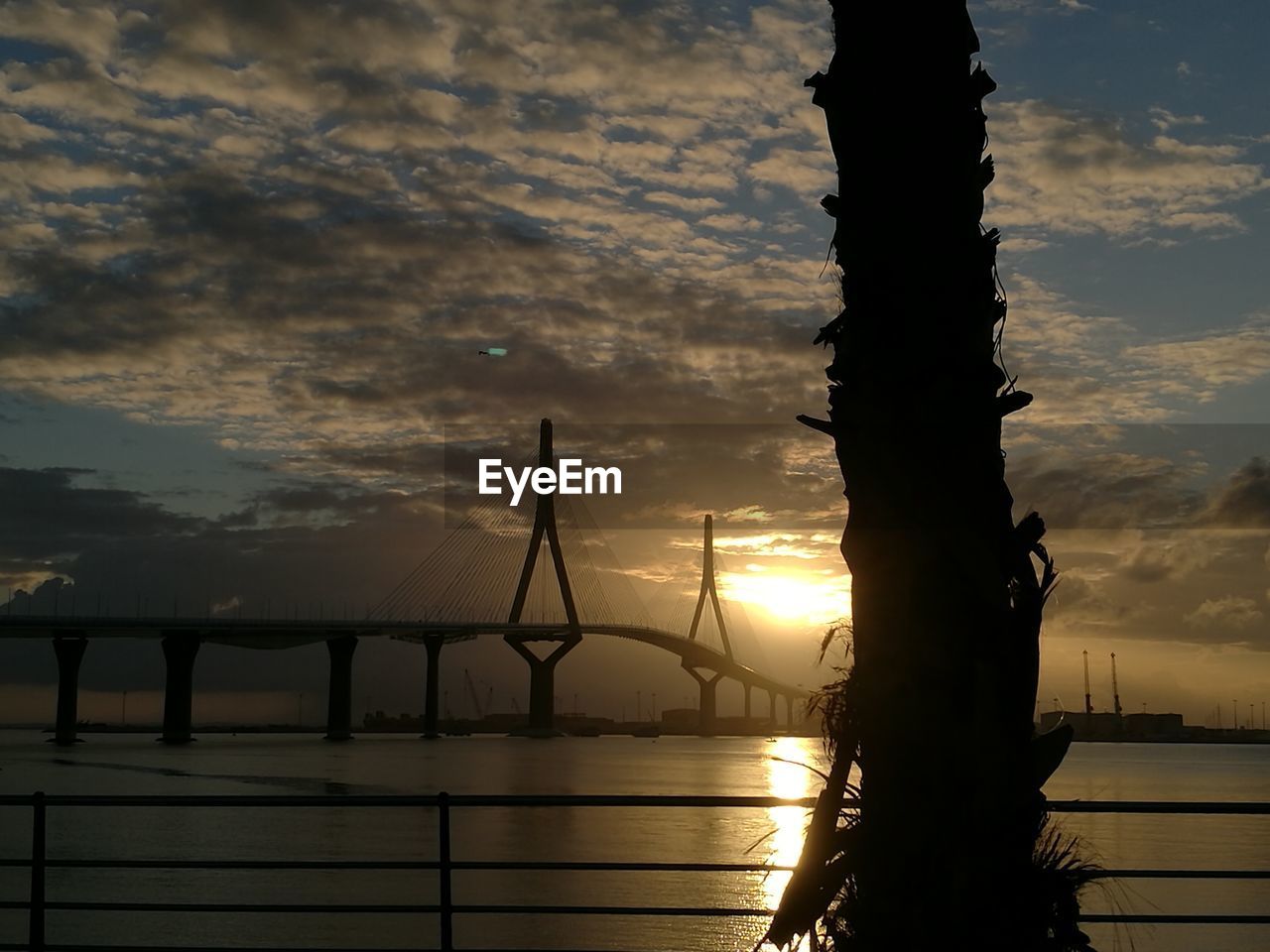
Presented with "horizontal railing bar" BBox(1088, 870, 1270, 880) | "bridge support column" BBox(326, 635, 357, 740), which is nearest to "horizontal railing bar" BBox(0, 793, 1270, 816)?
"horizontal railing bar" BBox(1088, 870, 1270, 880)

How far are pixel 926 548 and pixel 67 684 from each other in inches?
4498

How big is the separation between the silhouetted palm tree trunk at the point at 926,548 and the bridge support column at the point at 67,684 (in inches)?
4131

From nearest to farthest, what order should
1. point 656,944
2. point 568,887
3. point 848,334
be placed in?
point 848,334
point 656,944
point 568,887

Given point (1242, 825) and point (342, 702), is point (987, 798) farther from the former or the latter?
point (342, 702)

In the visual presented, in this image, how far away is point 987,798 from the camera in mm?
4305

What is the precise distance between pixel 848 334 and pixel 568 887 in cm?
2286

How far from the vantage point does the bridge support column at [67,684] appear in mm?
99812

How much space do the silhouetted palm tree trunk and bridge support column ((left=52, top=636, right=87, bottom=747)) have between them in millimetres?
104927

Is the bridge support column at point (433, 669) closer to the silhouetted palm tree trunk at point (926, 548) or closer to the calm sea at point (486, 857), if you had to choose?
the calm sea at point (486, 857)

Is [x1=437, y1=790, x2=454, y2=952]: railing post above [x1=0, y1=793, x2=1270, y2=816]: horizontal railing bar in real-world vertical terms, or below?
below

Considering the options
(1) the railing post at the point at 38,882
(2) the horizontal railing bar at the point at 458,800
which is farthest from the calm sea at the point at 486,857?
(1) the railing post at the point at 38,882

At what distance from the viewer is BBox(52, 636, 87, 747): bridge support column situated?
327 feet

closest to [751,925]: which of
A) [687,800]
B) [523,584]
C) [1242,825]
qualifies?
[687,800]

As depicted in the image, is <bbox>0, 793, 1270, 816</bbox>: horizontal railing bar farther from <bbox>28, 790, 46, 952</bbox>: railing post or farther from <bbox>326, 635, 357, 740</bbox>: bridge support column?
<bbox>326, 635, 357, 740</bbox>: bridge support column
